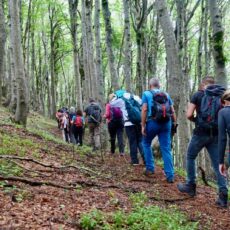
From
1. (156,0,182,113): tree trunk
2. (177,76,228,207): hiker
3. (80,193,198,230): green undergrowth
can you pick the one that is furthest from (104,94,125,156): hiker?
(80,193,198,230): green undergrowth

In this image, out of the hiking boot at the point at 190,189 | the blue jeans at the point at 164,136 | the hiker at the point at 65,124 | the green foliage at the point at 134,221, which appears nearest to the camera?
the green foliage at the point at 134,221

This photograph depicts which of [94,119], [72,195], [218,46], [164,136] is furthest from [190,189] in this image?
[94,119]

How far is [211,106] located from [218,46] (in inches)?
142

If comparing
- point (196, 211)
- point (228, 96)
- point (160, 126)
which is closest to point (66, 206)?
point (196, 211)

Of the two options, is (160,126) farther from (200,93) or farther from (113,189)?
(113,189)

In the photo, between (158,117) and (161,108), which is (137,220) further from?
(161,108)

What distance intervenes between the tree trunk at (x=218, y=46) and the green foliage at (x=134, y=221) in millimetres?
5061

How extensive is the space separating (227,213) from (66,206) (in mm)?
2832

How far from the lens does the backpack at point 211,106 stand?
6348 mm

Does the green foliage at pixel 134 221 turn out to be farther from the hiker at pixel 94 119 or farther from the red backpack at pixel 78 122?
the red backpack at pixel 78 122

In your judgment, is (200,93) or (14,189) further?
(200,93)

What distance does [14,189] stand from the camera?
17.0 feet

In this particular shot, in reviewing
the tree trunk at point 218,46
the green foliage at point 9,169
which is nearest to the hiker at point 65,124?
the tree trunk at point 218,46

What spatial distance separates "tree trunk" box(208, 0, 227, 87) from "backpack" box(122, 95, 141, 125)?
2.14 metres
